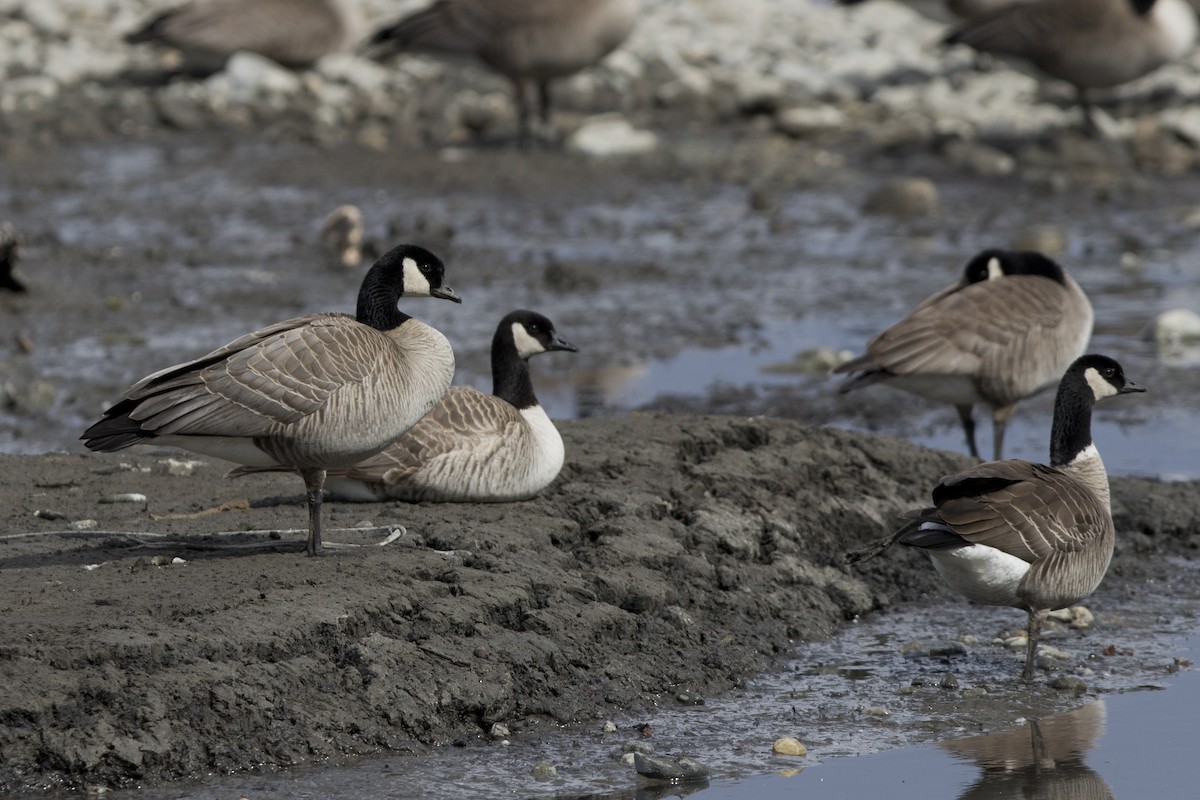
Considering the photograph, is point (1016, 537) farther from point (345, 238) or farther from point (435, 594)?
point (345, 238)

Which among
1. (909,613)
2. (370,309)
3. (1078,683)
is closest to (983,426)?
(909,613)

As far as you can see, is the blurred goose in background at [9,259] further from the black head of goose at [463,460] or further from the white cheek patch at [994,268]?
the white cheek patch at [994,268]

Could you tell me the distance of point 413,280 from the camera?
274 inches

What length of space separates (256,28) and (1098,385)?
1411cm

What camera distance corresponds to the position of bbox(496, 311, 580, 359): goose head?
810 centimetres

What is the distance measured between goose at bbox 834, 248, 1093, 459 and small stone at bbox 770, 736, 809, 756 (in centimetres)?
374

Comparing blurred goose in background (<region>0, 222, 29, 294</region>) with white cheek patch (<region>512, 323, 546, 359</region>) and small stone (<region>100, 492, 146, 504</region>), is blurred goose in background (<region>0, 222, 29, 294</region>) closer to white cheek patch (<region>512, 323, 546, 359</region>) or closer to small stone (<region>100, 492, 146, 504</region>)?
small stone (<region>100, 492, 146, 504</region>)

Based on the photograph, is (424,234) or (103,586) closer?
(103,586)

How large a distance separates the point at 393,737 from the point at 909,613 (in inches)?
114

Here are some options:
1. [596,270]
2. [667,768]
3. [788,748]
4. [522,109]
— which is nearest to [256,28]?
[522,109]

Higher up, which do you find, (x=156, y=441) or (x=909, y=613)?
(x=156, y=441)

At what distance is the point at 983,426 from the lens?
10859 millimetres

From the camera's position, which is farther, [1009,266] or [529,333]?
[1009,266]

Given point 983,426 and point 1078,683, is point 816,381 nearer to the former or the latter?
point 983,426
